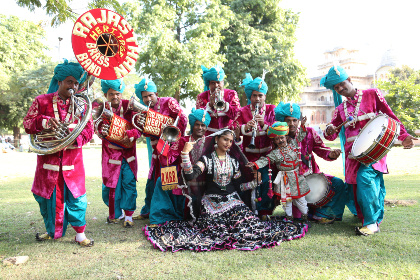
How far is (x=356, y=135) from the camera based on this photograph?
16.5 feet

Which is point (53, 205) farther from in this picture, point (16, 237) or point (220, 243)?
point (220, 243)

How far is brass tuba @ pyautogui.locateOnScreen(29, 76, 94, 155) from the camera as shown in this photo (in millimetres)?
4184

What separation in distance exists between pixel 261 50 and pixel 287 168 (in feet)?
61.5

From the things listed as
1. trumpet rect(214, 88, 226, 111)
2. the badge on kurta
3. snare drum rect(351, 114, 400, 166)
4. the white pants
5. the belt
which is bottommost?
the white pants

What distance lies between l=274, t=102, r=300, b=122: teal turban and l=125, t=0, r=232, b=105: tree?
45.9 feet

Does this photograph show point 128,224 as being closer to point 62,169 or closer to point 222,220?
point 62,169

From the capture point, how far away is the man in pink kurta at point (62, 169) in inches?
177

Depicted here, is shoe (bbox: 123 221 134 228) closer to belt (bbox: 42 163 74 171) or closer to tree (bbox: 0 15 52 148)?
belt (bbox: 42 163 74 171)

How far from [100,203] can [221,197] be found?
345 centimetres

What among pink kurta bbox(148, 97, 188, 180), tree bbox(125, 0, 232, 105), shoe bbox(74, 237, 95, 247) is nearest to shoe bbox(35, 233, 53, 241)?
shoe bbox(74, 237, 95, 247)

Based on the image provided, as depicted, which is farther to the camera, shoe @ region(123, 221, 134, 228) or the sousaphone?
shoe @ region(123, 221, 134, 228)

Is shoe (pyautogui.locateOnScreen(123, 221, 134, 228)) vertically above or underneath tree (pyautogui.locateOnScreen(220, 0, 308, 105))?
underneath

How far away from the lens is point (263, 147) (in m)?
5.74

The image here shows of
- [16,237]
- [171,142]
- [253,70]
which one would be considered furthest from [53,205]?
[253,70]
